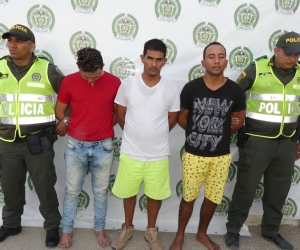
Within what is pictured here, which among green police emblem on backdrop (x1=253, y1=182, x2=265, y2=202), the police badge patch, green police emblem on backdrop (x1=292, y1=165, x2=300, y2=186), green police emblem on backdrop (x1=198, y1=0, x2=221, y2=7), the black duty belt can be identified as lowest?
green police emblem on backdrop (x1=253, y1=182, x2=265, y2=202)

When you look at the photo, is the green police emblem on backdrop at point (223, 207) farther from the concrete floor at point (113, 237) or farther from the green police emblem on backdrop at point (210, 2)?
the green police emblem on backdrop at point (210, 2)

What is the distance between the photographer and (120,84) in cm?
289

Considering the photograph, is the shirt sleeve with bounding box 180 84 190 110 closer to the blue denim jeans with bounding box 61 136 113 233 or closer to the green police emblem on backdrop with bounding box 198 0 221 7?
the blue denim jeans with bounding box 61 136 113 233

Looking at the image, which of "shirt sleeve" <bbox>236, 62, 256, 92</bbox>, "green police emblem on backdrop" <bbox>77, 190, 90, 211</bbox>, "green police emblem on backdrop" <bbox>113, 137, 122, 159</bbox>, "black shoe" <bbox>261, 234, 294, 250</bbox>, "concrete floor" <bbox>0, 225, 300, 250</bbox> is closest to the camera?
"shirt sleeve" <bbox>236, 62, 256, 92</bbox>

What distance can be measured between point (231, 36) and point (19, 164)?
2.41 m

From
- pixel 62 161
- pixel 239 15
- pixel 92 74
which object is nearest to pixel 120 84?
pixel 92 74

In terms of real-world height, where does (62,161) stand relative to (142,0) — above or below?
below

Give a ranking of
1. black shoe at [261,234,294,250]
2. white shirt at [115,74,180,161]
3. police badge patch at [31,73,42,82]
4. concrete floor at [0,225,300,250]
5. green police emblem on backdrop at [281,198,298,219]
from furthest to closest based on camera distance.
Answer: green police emblem on backdrop at [281,198,298,219] → black shoe at [261,234,294,250] → concrete floor at [0,225,300,250] → police badge patch at [31,73,42,82] → white shirt at [115,74,180,161]

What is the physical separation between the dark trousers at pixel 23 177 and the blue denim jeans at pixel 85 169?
0.17m

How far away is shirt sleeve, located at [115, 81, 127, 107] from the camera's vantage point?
9.00 ft

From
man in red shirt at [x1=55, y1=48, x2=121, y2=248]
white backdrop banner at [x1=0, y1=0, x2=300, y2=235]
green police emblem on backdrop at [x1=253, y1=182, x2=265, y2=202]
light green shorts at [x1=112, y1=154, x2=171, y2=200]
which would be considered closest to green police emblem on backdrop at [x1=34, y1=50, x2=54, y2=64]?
white backdrop banner at [x1=0, y1=0, x2=300, y2=235]

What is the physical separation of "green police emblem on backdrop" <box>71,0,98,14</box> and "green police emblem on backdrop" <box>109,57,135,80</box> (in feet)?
1.79

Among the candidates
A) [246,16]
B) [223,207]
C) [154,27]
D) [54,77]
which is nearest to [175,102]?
[154,27]

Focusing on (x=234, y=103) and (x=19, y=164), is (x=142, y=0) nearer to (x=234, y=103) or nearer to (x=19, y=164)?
(x=234, y=103)
